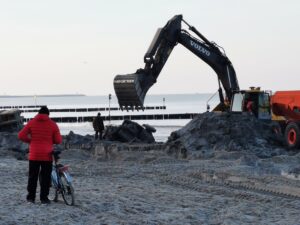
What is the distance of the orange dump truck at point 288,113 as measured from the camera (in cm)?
2245

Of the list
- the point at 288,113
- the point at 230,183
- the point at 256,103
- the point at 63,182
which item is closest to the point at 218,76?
the point at 256,103

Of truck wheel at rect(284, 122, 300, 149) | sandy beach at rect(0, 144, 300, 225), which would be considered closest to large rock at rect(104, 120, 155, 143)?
truck wheel at rect(284, 122, 300, 149)

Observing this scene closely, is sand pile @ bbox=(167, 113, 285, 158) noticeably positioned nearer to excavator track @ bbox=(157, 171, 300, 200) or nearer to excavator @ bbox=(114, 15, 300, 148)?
excavator @ bbox=(114, 15, 300, 148)

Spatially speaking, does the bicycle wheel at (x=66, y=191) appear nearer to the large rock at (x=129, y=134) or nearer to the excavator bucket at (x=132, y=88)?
the excavator bucket at (x=132, y=88)

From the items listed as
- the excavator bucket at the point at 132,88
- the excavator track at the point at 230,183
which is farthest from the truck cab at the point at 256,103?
the excavator track at the point at 230,183

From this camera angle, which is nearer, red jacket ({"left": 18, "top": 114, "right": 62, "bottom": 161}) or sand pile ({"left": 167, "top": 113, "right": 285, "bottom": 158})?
red jacket ({"left": 18, "top": 114, "right": 62, "bottom": 161})

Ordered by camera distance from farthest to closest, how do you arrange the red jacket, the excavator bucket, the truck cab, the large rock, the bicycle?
1. the large rock
2. the truck cab
3. the excavator bucket
4. the bicycle
5. the red jacket

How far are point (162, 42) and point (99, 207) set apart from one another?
1598 centimetres

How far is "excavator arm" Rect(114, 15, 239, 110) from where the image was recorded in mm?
23797

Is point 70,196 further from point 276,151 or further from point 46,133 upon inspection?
point 276,151

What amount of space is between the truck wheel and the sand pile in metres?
0.42

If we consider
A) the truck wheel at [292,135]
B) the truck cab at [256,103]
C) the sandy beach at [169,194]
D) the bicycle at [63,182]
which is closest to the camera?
the sandy beach at [169,194]

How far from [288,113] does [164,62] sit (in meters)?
5.59

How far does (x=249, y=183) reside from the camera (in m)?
13.5
